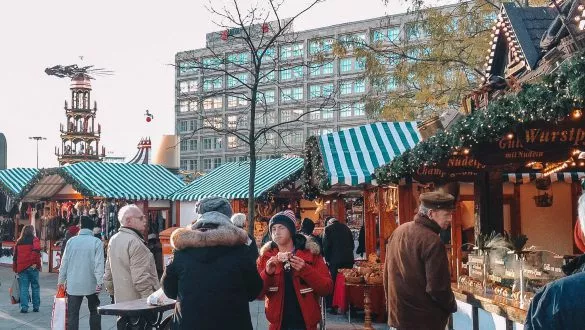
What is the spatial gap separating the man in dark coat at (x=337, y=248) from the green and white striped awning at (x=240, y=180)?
5.99 metres

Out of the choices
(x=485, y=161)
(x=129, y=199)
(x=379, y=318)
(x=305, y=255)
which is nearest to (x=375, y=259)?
(x=379, y=318)

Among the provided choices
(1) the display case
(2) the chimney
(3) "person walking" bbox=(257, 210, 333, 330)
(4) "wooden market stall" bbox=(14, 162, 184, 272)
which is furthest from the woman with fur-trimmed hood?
(2) the chimney

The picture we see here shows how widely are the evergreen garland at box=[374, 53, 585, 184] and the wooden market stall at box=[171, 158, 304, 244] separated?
11.8 metres

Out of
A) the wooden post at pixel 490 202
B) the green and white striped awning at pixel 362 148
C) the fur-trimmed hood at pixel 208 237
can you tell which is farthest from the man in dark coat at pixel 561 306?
the green and white striped awning at pixel 362 148

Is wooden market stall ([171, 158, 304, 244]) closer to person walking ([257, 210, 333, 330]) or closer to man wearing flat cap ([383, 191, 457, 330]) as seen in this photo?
person walking ([257, 210, 333, 330])

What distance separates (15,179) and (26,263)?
13984 millimetres

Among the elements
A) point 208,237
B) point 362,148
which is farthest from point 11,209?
point 208,237

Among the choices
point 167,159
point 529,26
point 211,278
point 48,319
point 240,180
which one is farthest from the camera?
point 167,159

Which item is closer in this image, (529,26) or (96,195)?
(529,26)

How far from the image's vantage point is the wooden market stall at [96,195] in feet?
72.4

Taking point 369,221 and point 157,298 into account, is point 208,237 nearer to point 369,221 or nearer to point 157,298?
point 157,298

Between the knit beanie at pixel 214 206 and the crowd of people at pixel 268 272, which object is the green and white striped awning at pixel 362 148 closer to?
the crowd of people at pixel 268 272

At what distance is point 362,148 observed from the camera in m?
13.8

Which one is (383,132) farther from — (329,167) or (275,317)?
(275,317)
